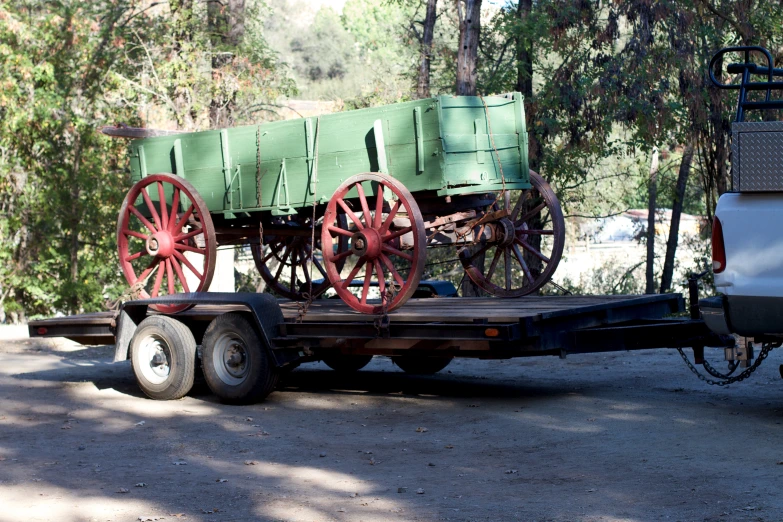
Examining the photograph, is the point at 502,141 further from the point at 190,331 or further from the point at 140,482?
the point at 140,482

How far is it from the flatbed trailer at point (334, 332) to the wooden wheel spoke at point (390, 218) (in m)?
0.76

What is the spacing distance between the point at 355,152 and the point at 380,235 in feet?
2.97

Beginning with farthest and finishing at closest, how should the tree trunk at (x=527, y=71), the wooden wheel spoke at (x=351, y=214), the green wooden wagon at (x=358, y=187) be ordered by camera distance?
the tree trunk at (x=527, y=71), the wooden wheel spoke at (x=351, y=214), the green wooden wagon at (x=358, y=187)

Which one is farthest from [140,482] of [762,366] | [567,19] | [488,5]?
[488,5]

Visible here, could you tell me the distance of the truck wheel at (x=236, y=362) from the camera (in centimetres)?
931

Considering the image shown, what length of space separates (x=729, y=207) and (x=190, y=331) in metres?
5.42

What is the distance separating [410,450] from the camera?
7.28m

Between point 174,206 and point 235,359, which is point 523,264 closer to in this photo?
point 235,359

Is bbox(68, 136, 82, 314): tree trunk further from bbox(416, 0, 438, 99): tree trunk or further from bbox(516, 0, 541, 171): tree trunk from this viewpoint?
bbox(516, 0, 541, 171): tree trunk

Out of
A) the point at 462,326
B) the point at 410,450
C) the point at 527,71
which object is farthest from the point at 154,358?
the point at 527,71

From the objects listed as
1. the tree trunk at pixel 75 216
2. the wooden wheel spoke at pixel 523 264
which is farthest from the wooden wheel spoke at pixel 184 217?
the tree trunk at pixel 75 216

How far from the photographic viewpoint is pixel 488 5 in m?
23.5

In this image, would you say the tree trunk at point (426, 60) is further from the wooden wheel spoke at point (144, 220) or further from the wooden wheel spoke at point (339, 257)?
the wooden wheel spoke at point (339, 257)

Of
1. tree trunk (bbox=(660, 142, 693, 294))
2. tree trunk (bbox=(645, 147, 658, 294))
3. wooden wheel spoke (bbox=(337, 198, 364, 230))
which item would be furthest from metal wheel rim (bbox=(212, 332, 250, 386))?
tree trunk (bbox=(645, 147, 658, 294))
